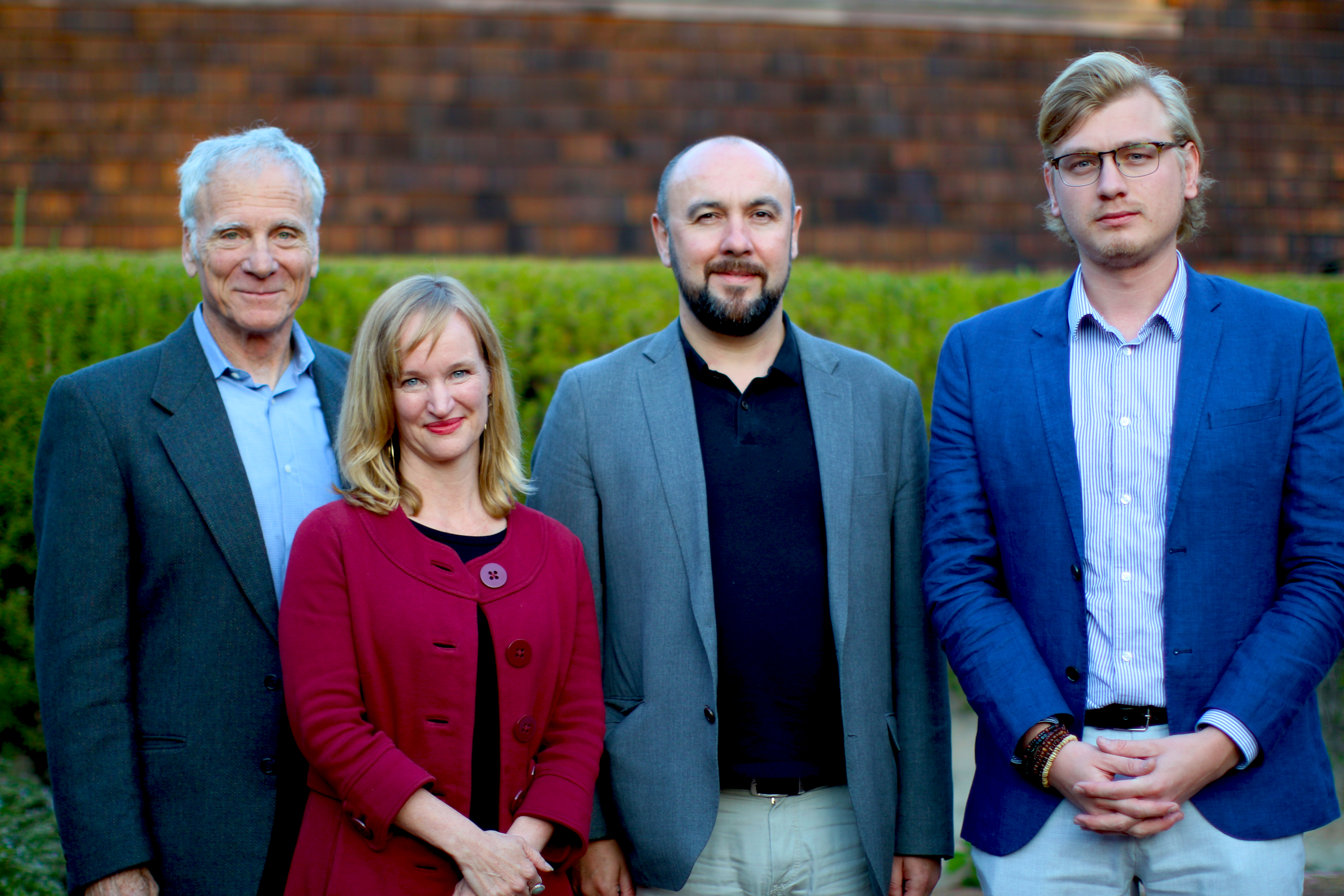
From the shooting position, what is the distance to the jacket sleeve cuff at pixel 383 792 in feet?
7.11

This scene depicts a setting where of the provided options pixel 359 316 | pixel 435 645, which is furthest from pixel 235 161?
pixel 359 316

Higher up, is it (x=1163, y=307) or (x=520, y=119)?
(x=520, y=119)

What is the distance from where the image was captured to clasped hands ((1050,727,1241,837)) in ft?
7.58

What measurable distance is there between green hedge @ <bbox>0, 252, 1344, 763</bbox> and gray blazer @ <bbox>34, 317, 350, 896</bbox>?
6.33ft

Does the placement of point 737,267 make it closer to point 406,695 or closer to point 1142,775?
point 406,695

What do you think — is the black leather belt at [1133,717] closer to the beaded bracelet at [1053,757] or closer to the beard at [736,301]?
the beaded bracelet at [1053,757]

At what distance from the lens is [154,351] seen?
2.68 meters

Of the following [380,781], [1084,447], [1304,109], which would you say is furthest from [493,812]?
[1304,109]

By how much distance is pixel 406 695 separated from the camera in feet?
7.46

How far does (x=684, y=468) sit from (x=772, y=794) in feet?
2.53

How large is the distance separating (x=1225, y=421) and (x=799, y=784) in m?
1.22

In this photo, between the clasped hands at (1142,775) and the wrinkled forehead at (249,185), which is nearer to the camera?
the clasped hands at (1142,775)

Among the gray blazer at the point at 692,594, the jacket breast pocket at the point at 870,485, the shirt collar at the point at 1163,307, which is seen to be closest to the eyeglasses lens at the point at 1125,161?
the shirt collar at the point at 1163,307

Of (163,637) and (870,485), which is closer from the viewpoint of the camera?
(163,637)
